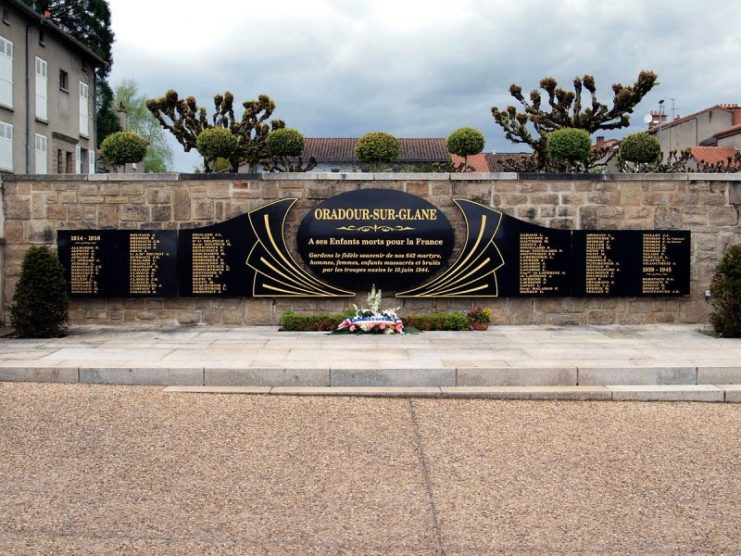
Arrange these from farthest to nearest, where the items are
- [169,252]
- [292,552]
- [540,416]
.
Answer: [169,252] < [540,416] < [292,552]

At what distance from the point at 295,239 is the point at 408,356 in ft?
13.7

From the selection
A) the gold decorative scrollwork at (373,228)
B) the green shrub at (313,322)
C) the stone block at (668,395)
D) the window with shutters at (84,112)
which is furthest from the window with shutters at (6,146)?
the stone block at (668,395)

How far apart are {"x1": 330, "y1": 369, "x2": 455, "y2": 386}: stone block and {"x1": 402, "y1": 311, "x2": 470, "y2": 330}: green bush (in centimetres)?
369

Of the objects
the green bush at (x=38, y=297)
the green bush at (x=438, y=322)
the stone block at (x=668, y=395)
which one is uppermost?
the green bush at (x=38, y=297)

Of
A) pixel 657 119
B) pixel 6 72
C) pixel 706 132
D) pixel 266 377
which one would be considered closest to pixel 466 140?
pixel 266 377

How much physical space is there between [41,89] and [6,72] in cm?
303

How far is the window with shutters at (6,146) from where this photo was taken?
2711cm

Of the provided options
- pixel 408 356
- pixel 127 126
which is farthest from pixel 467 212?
pixel 127 126

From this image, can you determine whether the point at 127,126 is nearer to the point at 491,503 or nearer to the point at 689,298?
the point at 689,298

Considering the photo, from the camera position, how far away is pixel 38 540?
164 inches

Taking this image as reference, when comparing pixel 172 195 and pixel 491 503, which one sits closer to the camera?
pixel 491 503

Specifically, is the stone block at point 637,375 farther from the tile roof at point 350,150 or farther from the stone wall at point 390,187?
the tile roof at point 350,150

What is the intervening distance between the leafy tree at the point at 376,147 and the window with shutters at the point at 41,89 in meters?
22.0

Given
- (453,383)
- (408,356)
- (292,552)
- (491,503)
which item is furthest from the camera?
(408,356)
